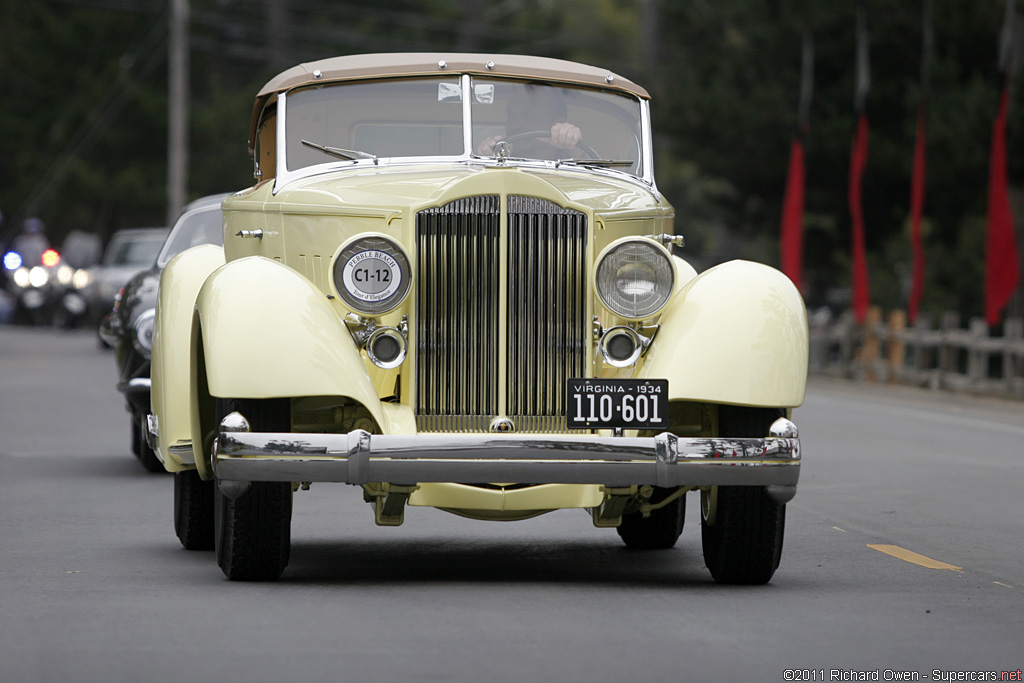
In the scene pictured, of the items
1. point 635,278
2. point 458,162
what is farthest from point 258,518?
point 458,162

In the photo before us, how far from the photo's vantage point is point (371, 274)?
7906mm

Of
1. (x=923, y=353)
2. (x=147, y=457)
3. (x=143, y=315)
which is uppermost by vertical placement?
(x=143, y=315)

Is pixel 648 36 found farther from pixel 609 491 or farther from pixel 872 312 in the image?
pixel 609 491

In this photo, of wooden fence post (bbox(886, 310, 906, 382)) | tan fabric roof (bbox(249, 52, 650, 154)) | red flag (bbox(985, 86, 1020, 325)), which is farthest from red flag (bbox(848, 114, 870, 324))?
tan fabric roof (bbox(249, 52, 650, 154))

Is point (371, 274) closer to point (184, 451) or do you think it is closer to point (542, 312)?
point (542, 312)

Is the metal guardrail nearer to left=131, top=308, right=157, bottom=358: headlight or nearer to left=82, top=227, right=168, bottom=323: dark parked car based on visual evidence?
left=82, top=227, right=168, bottom=323: dark parked car

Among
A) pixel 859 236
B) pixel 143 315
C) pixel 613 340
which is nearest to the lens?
pixel 613 340

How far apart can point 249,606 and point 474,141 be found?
2883 mm

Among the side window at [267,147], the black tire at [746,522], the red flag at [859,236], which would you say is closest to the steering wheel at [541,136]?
the side window at [267,147]

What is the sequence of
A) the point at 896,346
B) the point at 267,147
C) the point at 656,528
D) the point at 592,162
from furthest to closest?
1. the point at 896,346
2. the point at 267,147
3. the point at 656,528
4. the point at 592,162

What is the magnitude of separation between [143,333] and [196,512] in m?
3.62

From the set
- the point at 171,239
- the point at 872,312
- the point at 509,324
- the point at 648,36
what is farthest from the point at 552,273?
the point at 648,36

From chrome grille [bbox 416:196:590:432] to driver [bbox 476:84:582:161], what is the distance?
1226 mm

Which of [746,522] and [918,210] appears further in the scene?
[918,210]
